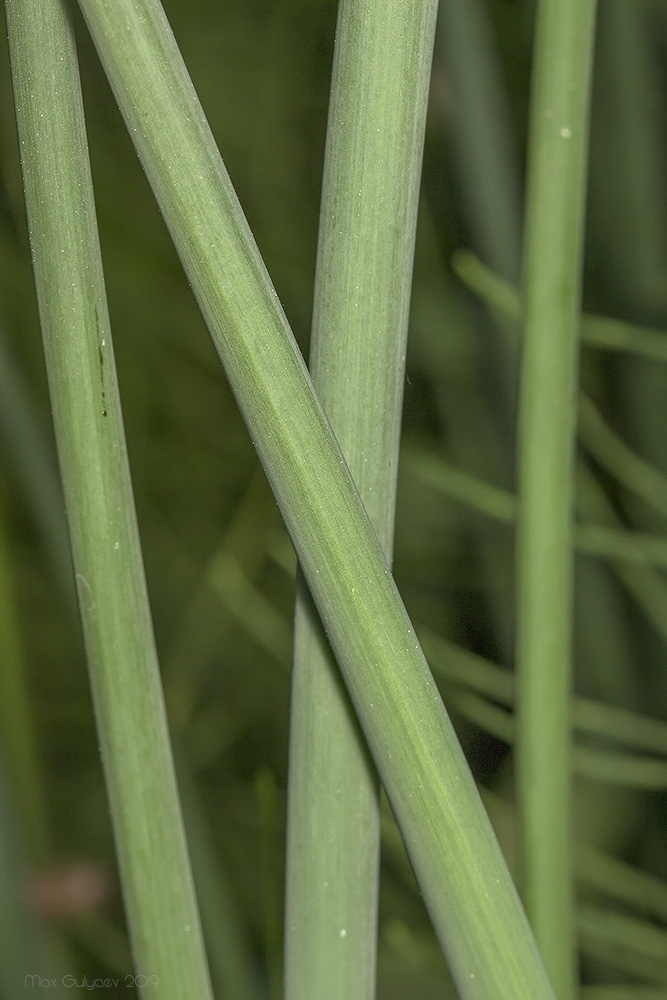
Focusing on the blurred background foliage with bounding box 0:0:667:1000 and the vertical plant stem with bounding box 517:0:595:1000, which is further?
the blurred background foliage with bounding box 0:0:667:1000

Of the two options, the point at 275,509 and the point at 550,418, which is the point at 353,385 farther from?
the point at 275,509

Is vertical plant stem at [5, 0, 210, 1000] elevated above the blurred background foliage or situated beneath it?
situated beneath

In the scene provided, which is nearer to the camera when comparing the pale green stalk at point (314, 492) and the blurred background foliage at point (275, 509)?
→ the pale green stalk at point (314, 492)

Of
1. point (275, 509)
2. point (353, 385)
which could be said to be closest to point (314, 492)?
point (353, 385)

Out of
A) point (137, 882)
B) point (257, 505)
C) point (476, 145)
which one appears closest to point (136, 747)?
point (137, 882)
